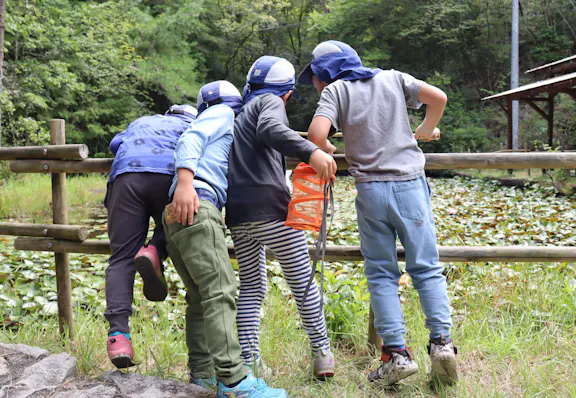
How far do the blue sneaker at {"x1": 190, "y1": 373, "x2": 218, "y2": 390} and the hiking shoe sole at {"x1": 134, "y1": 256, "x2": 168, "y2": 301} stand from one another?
38 cm

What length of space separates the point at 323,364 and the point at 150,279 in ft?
2.73

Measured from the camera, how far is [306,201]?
2080mm

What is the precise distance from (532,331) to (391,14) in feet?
69.3

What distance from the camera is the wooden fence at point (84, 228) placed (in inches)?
102

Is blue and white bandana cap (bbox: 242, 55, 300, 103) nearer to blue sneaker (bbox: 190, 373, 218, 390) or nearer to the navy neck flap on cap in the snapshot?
the navy neck flap on cap

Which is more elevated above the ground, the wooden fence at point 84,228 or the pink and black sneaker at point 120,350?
the wooden fence at point 84,228

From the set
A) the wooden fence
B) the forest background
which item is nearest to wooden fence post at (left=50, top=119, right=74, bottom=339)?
the wooden fence

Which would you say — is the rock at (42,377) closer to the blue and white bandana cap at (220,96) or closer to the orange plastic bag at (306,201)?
the orange plastic bag at (306,201)

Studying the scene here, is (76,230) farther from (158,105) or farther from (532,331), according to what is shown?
(158,105)

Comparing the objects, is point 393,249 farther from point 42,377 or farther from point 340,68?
point 42,377

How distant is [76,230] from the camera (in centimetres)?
287

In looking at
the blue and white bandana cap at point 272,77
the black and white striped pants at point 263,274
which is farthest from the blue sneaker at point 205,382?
the blue and white bandana cap at point 272,77

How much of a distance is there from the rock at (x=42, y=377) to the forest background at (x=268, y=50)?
13.0 meters

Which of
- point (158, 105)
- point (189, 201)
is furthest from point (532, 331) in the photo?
point (158, 105)
